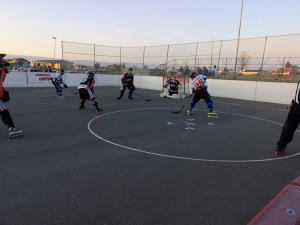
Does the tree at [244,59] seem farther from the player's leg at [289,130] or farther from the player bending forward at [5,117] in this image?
the player bending forward at [5,117]

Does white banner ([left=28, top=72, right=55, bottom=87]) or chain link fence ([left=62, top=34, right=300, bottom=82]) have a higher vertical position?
chain link fence ([left=62, top=34, right=300, bottom=82])

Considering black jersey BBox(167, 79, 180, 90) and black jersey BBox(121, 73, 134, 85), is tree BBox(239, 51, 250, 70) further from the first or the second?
black jersey BBox(121, 73, 134, 85)

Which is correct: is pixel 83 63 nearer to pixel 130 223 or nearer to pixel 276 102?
pixel 276 102

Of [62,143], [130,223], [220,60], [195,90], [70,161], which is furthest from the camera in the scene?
[220,60]

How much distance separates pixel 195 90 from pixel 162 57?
1646cm

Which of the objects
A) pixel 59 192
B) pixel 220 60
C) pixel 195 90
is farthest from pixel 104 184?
pixel 220 60

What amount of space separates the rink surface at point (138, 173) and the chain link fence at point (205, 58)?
39.0ft

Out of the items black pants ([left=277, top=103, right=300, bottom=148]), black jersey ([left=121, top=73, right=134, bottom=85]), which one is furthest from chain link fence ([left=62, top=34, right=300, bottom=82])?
black pants ([left=277, top=103, right=300, bottom=148])

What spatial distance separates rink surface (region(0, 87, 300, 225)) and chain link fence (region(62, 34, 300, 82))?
1189 centimetres

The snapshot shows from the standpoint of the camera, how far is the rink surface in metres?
3.44

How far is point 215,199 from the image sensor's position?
3.89 meters

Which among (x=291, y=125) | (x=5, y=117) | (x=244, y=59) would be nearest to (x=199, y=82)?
(x=291, y=125)

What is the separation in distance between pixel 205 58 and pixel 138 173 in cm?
1998

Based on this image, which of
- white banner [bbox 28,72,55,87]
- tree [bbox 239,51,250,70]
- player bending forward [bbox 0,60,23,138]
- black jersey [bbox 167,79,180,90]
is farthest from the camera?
white banner [bbox 28,72,55,87]
